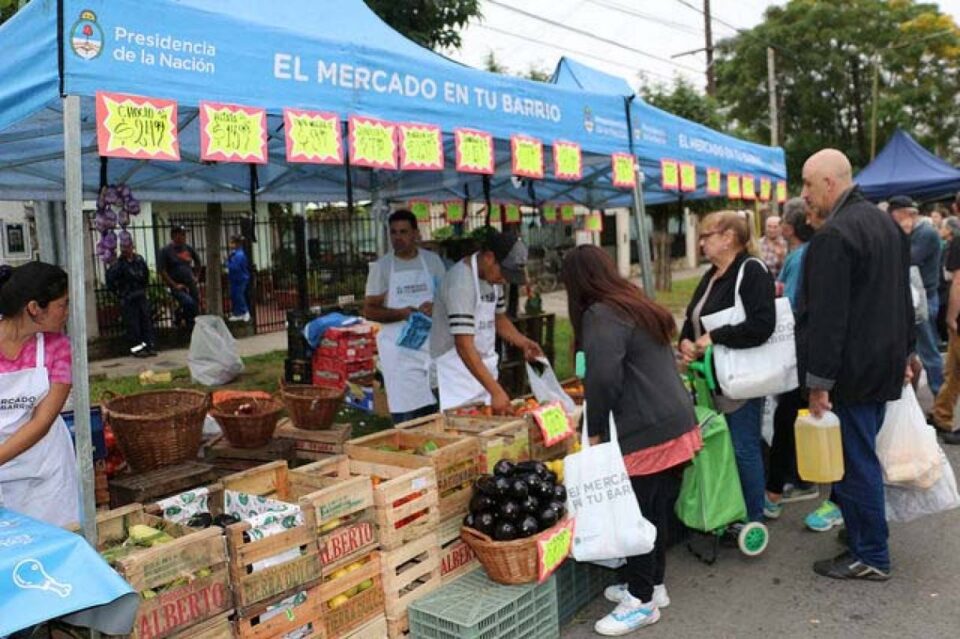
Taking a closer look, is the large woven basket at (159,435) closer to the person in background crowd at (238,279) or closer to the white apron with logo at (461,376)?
the white apron with logo at (461,376)

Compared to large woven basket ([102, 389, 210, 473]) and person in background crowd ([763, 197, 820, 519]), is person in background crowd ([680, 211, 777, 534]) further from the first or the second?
large woven basket ([102, 389, 210, 473])

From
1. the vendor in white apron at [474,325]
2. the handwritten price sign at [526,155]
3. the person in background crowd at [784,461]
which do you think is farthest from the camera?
the person in background crowd at [784,461]

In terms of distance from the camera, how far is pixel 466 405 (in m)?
4.97

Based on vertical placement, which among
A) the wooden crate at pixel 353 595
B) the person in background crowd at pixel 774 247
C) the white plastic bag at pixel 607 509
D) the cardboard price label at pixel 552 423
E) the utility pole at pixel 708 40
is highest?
the utility pole at pixel 708 40

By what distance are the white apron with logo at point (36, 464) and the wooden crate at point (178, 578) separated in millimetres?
499

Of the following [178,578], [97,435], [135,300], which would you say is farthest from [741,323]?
[135,300]

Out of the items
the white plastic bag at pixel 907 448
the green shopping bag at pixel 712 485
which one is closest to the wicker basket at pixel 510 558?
the green shopping bag at pixel 712 485

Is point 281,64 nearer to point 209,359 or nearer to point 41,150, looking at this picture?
point 41,150

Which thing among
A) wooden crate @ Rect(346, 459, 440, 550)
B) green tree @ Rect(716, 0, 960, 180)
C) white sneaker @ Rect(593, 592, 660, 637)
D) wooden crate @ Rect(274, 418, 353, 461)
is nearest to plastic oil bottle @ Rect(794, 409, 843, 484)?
white sneaker @ Rect(593, 592, 660, 637)

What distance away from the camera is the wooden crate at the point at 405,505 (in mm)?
3363

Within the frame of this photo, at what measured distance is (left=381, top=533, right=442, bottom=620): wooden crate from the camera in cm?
338

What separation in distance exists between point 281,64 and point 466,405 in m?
2.38

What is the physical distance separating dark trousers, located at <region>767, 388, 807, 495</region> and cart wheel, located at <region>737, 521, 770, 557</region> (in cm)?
87

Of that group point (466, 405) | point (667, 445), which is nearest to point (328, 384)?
point (466, 405)
